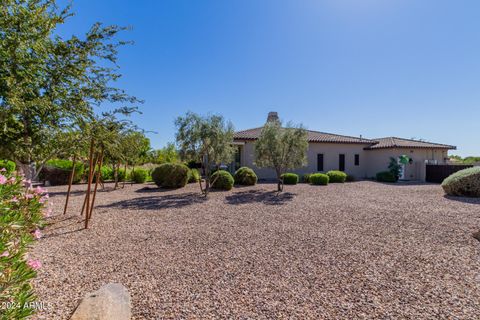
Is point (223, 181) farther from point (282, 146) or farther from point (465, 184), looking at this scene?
point (465, 184)

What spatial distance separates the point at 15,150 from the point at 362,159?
24.4 m

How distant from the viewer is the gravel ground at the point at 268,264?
2979mm

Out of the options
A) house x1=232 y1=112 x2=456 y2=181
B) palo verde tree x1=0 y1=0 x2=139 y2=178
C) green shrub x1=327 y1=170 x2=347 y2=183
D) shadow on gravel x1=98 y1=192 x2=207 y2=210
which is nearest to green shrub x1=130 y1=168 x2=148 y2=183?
house x1=232 y1=112 x2=456 y2=181

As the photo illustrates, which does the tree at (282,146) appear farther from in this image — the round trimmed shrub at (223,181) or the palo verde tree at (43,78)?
the palo verde tree at (43,78)

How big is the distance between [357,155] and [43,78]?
23487 millimetres

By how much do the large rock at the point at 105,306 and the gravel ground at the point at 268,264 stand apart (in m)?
0.15

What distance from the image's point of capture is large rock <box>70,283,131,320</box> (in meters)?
2.62

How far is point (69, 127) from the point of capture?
5535mm

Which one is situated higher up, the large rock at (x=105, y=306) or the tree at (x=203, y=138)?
the tree at (x=203, y=138)

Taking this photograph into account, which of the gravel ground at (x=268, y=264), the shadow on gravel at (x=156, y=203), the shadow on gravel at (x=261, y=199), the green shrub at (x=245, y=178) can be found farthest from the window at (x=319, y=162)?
the gravel ground at (x=268, y=264)

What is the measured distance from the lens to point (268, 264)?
416 centimetres

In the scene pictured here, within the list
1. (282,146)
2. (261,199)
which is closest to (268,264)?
(261,199)

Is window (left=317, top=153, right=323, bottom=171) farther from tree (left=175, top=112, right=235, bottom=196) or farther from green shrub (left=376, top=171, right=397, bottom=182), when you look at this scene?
tree (left=175, top=112, right=235, bottom=196)

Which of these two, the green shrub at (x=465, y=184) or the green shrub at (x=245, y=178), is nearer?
the green shrub at (x=465, y=184)
